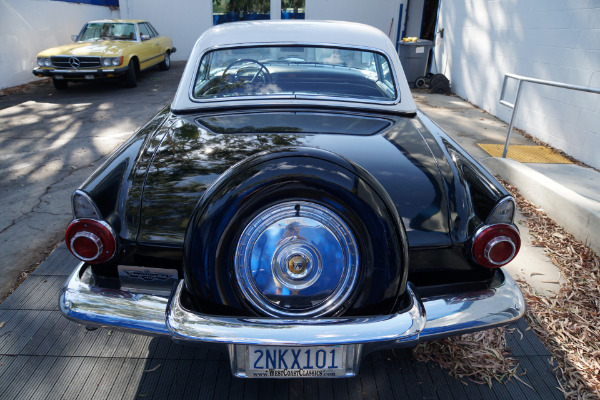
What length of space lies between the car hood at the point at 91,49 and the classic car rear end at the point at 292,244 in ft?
27.7

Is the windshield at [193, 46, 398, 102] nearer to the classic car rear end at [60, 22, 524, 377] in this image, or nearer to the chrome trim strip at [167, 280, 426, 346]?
the classic car rear end at [60, 22, 524, 377]

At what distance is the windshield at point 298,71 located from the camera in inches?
125

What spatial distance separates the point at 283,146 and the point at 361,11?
16.1 metres

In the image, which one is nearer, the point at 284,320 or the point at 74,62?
the point at 284,320

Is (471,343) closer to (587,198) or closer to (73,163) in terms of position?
(587,198)

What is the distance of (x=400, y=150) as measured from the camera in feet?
7.66

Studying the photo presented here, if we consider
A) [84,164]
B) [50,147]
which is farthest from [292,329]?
[50,147]

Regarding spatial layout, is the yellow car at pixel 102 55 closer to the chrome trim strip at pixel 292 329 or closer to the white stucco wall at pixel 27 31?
the white stucco wall at pixel 27 31

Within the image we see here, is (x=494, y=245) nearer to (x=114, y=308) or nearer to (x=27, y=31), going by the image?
(x=114, y=308)

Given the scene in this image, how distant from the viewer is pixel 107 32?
1091 cm

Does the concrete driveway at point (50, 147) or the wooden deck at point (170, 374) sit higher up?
the wooden deck at point (170, 374)

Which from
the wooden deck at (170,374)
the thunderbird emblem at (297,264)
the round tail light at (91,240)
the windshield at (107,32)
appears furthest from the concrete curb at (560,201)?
the windshield at (107,32)

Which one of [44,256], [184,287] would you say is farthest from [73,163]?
[184,287]

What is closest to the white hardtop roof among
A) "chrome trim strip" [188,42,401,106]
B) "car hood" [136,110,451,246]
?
"chrome trim strip" [188,42,401,106]
